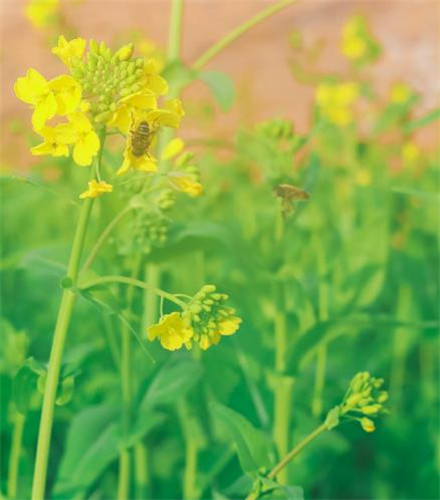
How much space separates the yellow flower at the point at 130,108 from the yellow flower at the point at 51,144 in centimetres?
5

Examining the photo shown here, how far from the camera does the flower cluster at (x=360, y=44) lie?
11.8 ft

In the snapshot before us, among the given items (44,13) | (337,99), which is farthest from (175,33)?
(337,99)

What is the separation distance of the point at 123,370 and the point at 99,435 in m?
0.13

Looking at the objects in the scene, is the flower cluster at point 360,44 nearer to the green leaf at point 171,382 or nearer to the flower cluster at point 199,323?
the green leaf at point 171,382

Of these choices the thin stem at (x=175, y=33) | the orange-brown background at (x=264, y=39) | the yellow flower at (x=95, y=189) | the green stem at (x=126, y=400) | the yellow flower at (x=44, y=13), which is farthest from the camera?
the orange-brown background at (x=264, y=39)

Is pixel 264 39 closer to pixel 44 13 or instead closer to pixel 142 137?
pixel 44 13

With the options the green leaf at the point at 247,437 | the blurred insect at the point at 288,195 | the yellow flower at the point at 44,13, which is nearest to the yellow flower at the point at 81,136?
the blurred insect at the point at 288,195

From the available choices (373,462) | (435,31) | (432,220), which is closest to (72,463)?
(373,462)

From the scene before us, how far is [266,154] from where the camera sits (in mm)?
1749

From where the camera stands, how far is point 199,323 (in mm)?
1088

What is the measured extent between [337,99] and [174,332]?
270cm

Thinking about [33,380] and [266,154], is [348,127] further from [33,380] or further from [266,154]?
[33,380]

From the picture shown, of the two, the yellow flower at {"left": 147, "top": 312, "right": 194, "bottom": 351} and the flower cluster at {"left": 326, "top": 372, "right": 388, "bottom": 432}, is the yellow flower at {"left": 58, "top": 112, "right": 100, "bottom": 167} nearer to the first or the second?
the yellow flower at {"left": 147, "top": 312, "right": 194, "bottom": 351}

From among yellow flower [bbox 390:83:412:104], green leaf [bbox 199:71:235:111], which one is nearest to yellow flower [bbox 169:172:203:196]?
green leaf [bbox 199:71:235:111]
